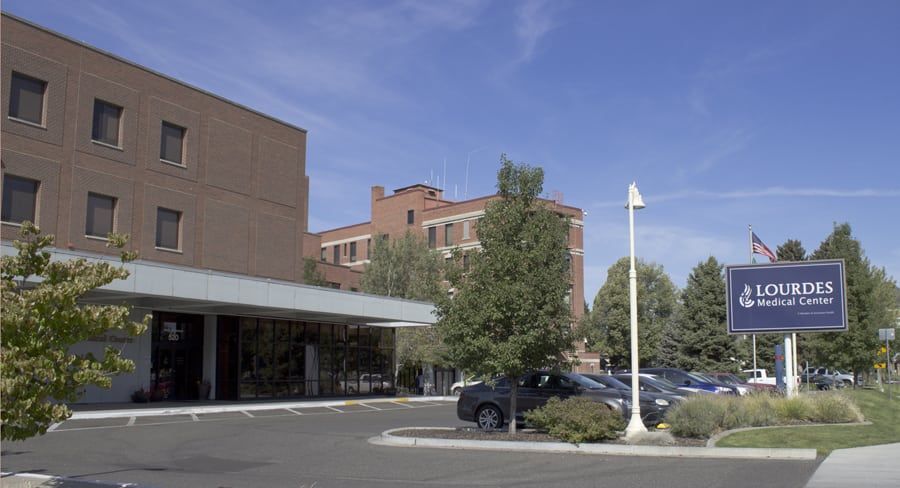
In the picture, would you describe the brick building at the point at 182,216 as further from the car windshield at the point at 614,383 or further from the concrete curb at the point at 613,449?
the car windshield at the point at 614,383

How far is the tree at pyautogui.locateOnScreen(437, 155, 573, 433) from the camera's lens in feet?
60.3

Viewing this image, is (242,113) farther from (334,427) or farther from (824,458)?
(824,458)

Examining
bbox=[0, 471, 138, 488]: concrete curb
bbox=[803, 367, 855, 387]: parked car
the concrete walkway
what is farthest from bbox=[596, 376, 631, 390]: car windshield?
bbox=[803, 367, 855, 387]: parked car

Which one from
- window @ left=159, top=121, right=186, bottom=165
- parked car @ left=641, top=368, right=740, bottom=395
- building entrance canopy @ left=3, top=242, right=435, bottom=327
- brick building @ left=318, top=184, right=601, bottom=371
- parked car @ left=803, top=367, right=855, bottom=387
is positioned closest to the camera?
building entrance canopy @ left=3, top=242, right=435, bottom=327

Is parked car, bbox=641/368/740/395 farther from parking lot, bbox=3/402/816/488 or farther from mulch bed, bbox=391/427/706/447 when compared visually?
parking lot, bbox=3/402/816/488

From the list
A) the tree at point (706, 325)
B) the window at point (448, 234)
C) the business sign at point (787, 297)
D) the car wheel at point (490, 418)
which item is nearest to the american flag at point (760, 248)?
the business sign at point (787, 297)

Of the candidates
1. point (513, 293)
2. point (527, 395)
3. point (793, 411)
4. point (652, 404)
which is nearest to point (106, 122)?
point (527, 395)

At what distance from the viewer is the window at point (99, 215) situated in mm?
32375

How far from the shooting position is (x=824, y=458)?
1530 centimetres

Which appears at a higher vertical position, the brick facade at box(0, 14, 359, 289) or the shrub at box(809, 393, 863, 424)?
the brick facade at box(0, 14, 359, 289)

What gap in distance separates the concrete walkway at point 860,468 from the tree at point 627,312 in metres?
54.1

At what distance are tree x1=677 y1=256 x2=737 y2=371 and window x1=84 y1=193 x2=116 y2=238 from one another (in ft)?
138

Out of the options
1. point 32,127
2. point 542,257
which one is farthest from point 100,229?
point 542,257

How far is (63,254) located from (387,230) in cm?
5169
